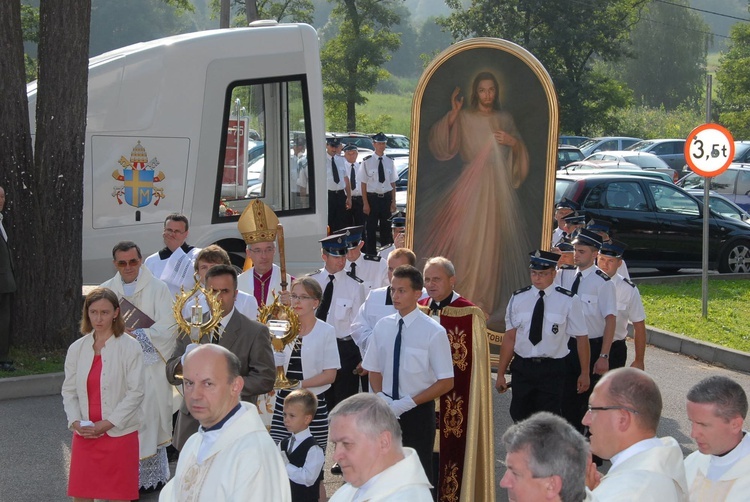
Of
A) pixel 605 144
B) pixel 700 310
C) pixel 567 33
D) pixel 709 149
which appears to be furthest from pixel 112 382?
pixel 567 33

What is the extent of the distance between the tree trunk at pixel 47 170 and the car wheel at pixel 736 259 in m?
11.9

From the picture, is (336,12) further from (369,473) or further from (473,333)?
(369,473)

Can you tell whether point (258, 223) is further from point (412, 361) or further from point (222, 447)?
point (222, 447)

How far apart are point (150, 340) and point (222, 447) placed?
354 centimetres

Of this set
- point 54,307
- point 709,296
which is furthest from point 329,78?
point 54,307

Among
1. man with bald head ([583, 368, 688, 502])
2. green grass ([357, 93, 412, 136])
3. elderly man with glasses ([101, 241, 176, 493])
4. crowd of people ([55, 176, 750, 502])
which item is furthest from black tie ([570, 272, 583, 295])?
green grass ([357, 93, 412, 136])

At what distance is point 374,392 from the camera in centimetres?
734

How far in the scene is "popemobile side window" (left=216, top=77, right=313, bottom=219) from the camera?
545 inches

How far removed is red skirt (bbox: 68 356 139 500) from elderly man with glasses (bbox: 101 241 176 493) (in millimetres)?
774

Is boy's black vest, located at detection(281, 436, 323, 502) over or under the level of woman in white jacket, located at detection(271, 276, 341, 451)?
under

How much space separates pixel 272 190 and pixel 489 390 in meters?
7.63

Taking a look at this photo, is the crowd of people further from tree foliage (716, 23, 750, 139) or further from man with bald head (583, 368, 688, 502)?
tree foliage (716, 23, 750, 139)

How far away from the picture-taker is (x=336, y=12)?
4041 cm

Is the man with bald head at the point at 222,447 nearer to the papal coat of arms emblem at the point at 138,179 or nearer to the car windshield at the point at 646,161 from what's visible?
the papal coat of arms emblem at the point at 138,179
